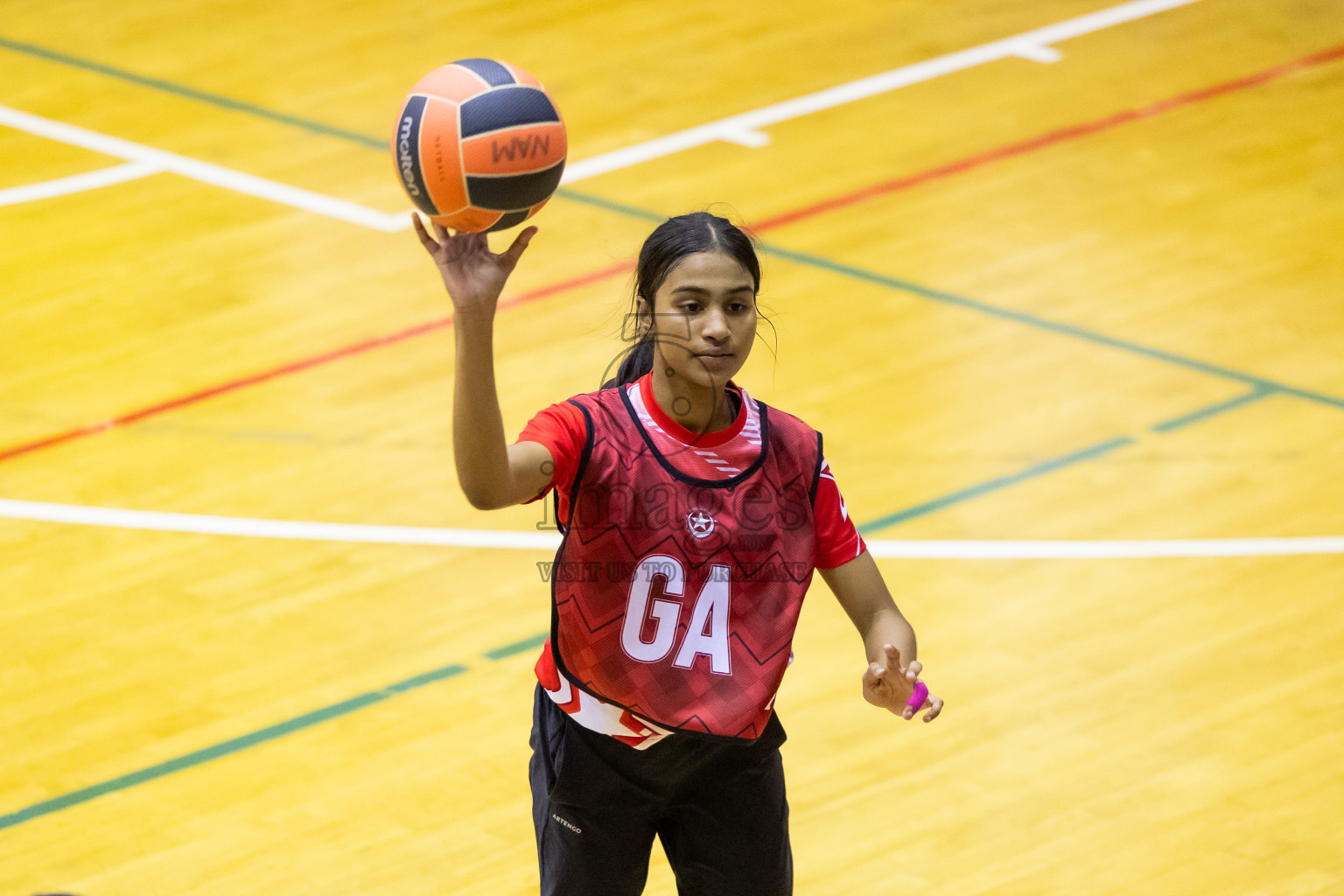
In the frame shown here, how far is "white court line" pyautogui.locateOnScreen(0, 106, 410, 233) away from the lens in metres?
8.44

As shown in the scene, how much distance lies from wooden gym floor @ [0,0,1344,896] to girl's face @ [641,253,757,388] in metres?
1.90

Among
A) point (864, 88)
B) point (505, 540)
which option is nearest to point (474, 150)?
point (505, 540)

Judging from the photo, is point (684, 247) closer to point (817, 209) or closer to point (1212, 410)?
point (1212, 410)

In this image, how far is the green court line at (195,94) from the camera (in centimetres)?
921

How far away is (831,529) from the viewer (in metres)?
3.25

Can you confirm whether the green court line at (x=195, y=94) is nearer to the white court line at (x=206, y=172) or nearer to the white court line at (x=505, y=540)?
the white court line at (x=206, y=172)

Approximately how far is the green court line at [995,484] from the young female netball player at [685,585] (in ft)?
9.37

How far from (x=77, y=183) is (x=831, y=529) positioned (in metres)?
6.30

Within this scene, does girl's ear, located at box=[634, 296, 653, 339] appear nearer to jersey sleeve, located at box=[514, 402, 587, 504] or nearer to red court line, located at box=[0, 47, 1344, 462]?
jersey sleeve, located at box=[514, 402, 587, 504]

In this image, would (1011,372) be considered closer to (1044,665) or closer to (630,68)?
(1044,665)

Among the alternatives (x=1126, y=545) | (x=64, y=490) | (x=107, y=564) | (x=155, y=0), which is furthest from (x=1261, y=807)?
(x=155, y=0)

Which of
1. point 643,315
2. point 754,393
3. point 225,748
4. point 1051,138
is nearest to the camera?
point 643,315

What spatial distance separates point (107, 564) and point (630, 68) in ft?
16.2

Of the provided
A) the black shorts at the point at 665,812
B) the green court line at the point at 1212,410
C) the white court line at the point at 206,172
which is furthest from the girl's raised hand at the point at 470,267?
the white court line at the point at 206,172
